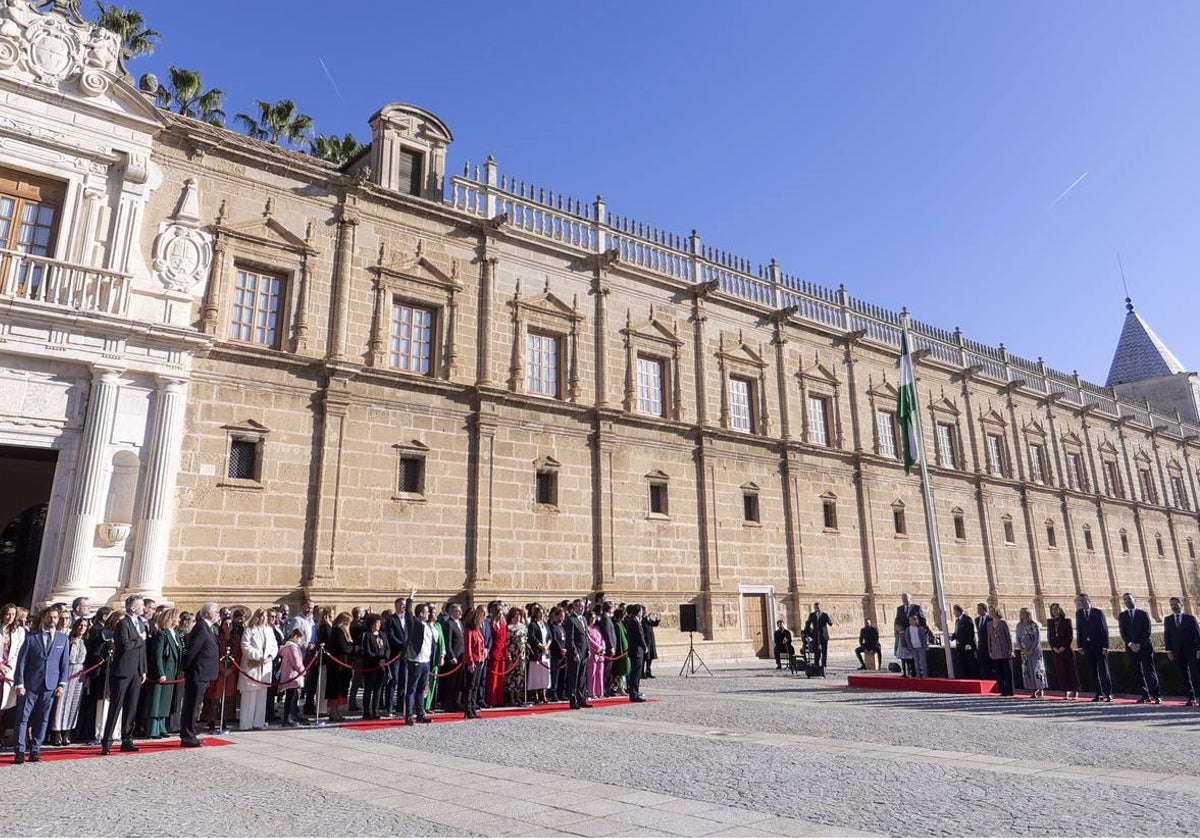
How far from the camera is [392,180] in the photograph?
1836cm

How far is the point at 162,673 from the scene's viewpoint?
906cm

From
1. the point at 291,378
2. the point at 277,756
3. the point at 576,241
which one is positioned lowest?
the point at 277,756

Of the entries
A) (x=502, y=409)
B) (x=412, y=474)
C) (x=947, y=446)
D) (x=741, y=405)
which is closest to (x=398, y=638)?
(x=412, y=474)

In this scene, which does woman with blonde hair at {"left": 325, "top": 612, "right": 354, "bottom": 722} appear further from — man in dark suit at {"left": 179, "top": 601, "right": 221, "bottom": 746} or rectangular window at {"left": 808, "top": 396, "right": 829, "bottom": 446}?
rectangular window at {"left": 808, "top": 396, "right": 829, "bottom": 446}

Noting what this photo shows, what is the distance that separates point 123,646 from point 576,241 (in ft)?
51.0

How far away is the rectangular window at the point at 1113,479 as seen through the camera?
38219mm

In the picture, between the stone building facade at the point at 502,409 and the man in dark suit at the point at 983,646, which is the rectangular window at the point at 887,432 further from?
the man in dark suit at the point at 983,646

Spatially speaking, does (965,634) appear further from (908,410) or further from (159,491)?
(159,491)

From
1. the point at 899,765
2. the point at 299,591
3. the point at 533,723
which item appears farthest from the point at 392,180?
the point at 899,765

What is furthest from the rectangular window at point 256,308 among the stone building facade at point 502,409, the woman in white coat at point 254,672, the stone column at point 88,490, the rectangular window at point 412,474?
the woman in white coat at point 254,672

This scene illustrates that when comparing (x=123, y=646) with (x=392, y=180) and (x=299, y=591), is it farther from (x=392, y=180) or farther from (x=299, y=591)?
(x=392, y=180)

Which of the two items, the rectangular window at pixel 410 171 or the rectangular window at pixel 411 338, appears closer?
the rectangular window at pixel 411 338

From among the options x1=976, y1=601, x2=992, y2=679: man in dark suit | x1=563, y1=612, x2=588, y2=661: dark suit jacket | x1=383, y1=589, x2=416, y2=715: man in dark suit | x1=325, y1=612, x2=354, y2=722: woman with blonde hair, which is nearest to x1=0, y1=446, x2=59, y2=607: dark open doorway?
x1=325, y1=612, x2=354, y2=722: woman with blonde hair

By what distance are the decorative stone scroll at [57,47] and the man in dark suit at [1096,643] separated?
20.2 m
